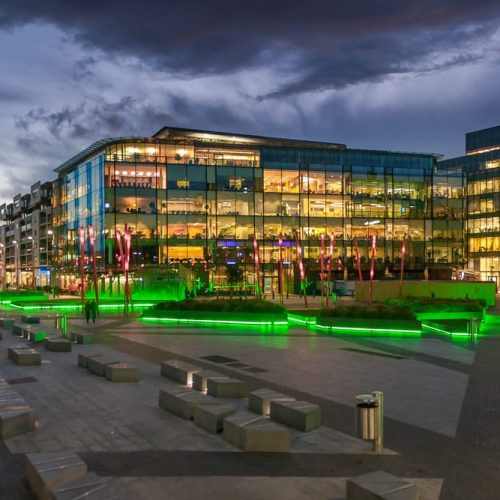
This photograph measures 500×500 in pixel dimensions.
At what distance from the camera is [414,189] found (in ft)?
264

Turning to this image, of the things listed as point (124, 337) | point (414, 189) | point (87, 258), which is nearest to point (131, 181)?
point (87, 258)

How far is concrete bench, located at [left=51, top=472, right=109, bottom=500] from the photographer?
273 inches

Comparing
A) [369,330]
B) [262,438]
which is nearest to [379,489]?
[262,438]

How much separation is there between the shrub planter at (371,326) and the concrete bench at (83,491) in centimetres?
2070

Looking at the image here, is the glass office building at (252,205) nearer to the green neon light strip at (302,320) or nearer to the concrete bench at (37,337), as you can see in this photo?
the green neon light strip at (302,320)

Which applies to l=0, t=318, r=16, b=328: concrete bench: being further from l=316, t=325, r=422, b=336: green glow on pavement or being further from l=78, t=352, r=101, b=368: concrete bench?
l=316, t=325, r=422, b=336: green glow on pavement

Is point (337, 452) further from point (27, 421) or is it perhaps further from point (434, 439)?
point (27, 421)

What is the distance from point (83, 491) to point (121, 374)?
8.29m

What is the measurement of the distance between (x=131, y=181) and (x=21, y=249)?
8292cm

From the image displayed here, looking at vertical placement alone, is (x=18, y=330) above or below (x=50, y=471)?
below

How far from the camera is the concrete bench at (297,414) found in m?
10.9

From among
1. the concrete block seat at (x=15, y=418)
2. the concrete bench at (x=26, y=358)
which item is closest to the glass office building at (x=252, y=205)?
the concrete bench at (x=26, y=358)

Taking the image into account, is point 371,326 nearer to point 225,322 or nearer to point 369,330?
point 369,330

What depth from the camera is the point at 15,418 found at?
414 inches
